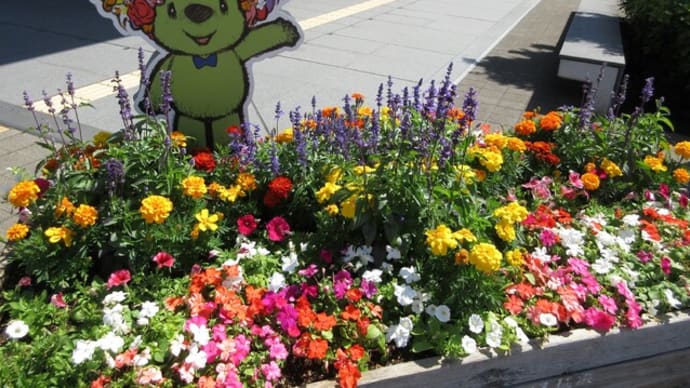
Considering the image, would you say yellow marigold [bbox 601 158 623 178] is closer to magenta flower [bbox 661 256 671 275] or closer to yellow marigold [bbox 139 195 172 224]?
magenta flower [bbox 661 256 671 275]

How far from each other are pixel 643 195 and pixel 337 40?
18.3 feet

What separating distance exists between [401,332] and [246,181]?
3.69 ft

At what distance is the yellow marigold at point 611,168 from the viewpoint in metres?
3.33

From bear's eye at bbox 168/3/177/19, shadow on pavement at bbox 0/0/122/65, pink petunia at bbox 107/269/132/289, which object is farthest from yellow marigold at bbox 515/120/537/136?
shadow on pavement at bbox 0/0/122/65

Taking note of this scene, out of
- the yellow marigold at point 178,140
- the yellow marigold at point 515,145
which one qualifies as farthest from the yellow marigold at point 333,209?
the yellow marigold at point 515,145

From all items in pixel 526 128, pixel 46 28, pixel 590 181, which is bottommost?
pixel 46 28

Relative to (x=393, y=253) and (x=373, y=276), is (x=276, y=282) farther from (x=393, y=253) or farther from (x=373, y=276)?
(x=393, y=253)

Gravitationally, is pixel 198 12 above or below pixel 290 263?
above

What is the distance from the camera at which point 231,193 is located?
9.21 ft

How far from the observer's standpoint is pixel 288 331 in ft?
7.28

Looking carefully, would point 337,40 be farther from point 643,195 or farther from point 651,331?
point 651,331

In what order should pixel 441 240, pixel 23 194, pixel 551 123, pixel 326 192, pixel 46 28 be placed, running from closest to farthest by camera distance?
1. pixel 441 240
2. pixel 23 194
3. pixel 326 192
4. pixel 551 123
5. pixel 46 28

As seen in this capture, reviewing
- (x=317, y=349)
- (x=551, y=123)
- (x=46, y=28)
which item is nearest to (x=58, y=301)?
(x=317, y=349)

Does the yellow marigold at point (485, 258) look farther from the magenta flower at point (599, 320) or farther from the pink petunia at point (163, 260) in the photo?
the pink petunia at point (163, 260)
